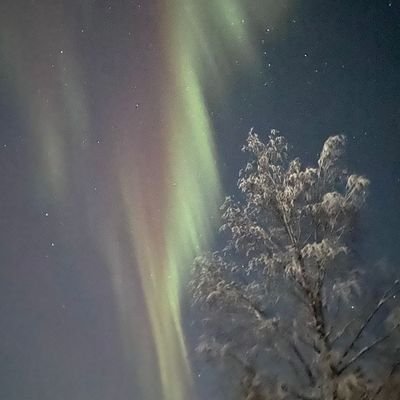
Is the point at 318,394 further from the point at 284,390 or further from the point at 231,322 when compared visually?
the point at 231,322

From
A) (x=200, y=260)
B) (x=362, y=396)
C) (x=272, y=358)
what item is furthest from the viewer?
(x=200, y=260)

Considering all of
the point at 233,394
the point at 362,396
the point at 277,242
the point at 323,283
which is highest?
the point at 277,242

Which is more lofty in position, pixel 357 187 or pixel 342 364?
pixel 357 187

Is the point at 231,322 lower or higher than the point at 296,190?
lower

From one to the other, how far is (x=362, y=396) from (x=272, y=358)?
101cm

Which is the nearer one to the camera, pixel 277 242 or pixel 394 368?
pixel 394 368

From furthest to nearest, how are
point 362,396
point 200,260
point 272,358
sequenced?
point 200,260
point 272,358
point 362,396

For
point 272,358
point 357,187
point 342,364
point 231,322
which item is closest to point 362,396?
point 342,364

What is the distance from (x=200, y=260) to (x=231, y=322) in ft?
2.57

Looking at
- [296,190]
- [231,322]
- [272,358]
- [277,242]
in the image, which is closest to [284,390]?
[272,358]

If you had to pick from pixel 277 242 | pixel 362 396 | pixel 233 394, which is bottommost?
pixel 362 396

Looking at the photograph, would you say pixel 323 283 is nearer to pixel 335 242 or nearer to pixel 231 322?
pixel 335 242

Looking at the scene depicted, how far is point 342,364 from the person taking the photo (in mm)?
7746

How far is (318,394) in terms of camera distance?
765cm
